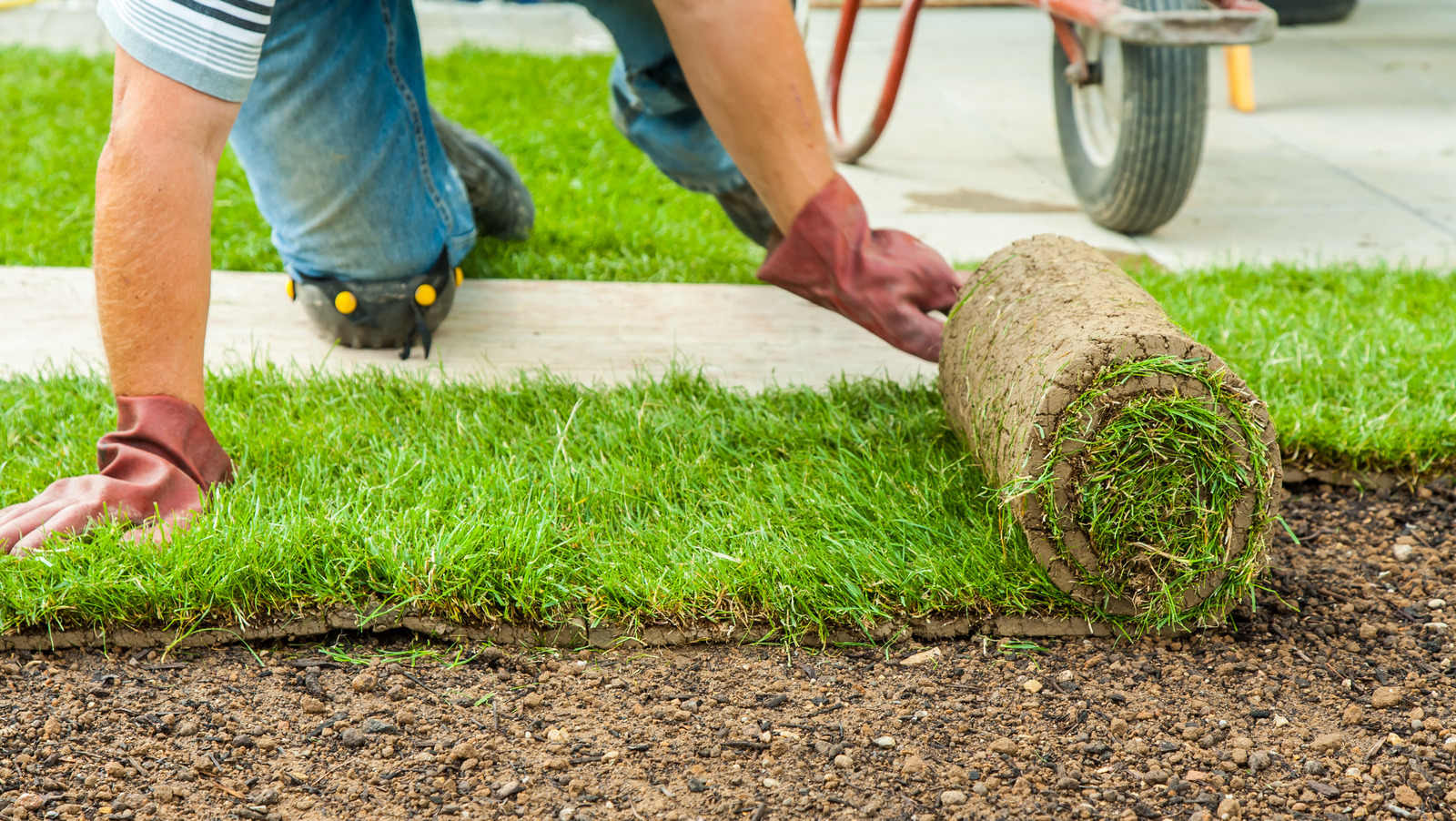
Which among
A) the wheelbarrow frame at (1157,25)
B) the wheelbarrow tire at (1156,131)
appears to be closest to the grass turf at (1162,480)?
the wheelbarrow frame at (1157,25)

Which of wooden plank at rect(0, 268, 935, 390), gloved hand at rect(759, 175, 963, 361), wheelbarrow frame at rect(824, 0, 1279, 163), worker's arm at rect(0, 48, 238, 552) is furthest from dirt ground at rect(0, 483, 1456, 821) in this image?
wheelbarrow frame at rect(824, 0, 1279, 163)

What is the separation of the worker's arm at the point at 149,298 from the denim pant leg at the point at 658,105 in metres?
1.01

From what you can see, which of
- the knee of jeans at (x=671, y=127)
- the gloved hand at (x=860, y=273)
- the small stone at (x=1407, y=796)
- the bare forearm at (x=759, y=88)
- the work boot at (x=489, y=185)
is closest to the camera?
the small stone at (x=1407, y=796)

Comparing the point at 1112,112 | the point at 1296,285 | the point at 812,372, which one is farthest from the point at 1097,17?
the point at 812,372

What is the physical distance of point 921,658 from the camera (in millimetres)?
1588

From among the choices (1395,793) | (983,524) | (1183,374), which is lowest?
(1395,793)

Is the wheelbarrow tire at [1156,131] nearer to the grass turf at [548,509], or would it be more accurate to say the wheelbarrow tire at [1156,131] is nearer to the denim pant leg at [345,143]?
the grass turf at [548,509]

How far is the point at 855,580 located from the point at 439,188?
141 cm

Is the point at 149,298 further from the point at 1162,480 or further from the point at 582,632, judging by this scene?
the point at 1162,480

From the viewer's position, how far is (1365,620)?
5.47 feet

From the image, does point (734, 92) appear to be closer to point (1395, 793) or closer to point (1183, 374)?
point (1183, 374)

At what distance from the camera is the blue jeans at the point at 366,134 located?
2.23 meters

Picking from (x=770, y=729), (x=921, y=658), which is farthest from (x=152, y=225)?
(x=921, y=658)

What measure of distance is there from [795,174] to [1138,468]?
84 centimetres
